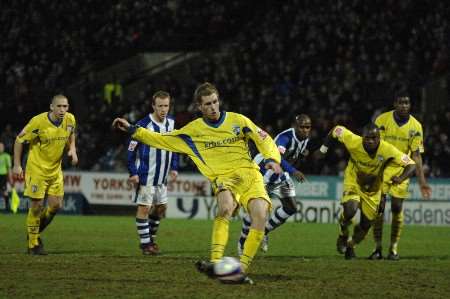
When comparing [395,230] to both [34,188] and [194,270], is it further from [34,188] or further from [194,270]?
[34,188]

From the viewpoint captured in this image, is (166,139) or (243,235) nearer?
(166,139)

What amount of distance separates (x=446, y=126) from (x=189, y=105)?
30.2 feet

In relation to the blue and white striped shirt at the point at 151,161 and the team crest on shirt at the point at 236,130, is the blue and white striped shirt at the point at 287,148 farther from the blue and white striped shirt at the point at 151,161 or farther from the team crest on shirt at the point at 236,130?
the team crest on shirt at the point at 236,130

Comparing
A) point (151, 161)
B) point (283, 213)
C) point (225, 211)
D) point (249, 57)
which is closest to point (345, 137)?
point (283, 213)

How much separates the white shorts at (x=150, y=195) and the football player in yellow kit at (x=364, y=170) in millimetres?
2723

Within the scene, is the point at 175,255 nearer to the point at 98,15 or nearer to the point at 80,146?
the point at 80,146

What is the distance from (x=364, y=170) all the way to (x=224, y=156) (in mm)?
3792

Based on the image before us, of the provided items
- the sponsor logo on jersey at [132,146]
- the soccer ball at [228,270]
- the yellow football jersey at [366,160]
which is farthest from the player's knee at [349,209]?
the soccer ball at [228,270]

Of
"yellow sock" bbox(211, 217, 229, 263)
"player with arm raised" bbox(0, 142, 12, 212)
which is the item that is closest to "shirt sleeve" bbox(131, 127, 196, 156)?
"yellow sock" bbox(211, 217, 229, 263)

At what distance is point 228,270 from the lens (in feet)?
32.3

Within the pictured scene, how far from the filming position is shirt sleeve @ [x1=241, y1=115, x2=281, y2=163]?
10.2 meters

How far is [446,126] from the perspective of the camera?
26.3m

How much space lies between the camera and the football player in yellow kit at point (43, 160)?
13898mm

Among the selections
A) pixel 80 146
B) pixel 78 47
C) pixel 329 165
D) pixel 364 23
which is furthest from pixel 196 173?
pixel 78 47
